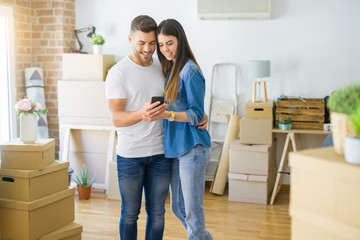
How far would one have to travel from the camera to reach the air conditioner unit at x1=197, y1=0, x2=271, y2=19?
183 inches

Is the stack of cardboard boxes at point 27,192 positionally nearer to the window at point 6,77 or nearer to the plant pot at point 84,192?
the plant pot at point 84,192

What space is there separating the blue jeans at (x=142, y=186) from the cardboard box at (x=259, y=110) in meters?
2.17

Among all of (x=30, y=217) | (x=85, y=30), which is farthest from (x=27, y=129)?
(x=85, y=30)

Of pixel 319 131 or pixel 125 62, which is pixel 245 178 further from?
pixel 125 62

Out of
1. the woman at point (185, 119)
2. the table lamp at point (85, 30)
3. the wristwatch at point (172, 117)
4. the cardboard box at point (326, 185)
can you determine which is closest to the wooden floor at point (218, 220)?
the woman at point (185, 119)

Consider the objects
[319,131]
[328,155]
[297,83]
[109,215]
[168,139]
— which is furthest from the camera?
[297,83]

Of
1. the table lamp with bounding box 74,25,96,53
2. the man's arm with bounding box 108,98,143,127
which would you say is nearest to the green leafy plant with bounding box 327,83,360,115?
the man's arm with bounding box 108,98,143,127

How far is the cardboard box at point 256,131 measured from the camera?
4.47 meters

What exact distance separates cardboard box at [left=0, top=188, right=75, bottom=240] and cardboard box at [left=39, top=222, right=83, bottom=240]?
3 centimetres

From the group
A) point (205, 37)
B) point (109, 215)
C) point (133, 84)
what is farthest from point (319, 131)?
point (133, 84)

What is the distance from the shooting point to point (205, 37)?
16.5 feet

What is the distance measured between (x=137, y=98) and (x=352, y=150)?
149 centimetres

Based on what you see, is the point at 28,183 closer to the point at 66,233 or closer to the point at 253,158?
the point at 66,233

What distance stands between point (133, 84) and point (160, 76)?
177 millimetres
